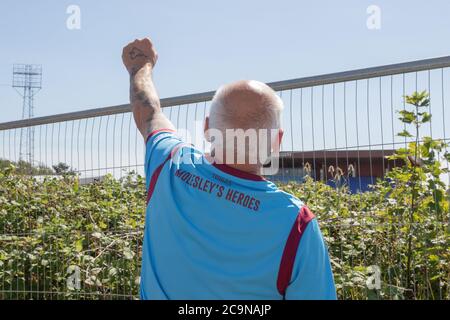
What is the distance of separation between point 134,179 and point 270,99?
4.32 m

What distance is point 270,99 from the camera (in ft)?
6.37

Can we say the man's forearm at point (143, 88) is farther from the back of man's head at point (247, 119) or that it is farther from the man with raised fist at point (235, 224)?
the back of man's head at point (247, 119)

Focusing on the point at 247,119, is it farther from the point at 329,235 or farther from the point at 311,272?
the point at 329,235

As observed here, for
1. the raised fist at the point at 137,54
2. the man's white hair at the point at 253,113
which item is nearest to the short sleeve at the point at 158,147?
the man's white hair at the point at 253,113

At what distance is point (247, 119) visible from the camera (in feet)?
6.31

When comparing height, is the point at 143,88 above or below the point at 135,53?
below

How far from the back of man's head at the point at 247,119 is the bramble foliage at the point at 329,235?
6.41 ft

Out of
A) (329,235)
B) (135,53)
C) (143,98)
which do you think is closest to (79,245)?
(329,235)

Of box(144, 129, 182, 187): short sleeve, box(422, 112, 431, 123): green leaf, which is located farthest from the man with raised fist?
box(422, 112, 431, 123): green leaf

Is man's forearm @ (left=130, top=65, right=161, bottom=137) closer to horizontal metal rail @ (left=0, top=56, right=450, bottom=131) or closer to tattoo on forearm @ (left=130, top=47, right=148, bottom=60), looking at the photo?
tattoo on forearm @ (left=130, top=47, right=148, bottom=60)

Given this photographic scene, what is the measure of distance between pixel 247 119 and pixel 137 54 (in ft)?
3.48

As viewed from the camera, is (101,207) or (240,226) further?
(101,207)
